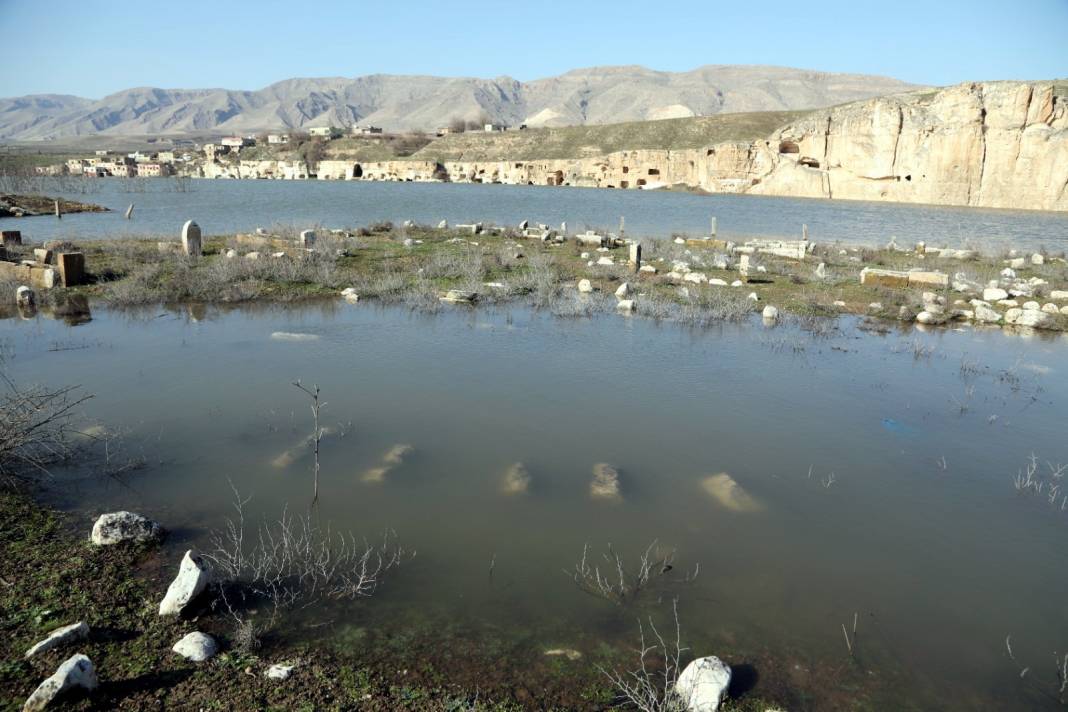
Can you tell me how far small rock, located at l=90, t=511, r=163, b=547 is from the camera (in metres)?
4.60

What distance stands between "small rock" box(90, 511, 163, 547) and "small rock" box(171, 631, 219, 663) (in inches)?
54.2

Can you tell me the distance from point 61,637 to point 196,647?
0.73m

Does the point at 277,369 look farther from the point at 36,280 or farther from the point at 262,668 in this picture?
the point at 36,280

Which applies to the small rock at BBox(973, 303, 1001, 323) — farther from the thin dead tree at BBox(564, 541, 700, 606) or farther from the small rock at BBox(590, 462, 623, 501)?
the thin dead tree at BBox(564, 541, 700, 606)

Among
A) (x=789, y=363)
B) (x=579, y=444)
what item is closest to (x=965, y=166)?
(x=789, y=363)

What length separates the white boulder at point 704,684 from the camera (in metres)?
3.43

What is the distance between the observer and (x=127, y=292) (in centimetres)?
1265

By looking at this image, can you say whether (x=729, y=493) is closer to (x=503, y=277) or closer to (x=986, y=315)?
(x=986, y=315)

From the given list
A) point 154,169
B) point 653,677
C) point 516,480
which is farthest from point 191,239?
point 154,169

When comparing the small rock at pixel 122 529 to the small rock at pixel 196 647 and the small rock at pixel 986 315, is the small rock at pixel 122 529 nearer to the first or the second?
the small rock at pixel 196 647

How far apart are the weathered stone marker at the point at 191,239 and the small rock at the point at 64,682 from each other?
15609mm

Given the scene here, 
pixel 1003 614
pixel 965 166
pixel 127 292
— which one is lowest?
pixel 1003 614

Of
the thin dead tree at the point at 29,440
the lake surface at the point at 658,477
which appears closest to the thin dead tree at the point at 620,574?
the lake surface at the point at 658,477

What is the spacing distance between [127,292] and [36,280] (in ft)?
8.75
